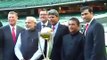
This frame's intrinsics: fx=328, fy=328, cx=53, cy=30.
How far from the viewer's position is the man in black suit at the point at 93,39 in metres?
4.36

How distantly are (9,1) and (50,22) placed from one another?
2177 cm

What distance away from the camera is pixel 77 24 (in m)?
4.65

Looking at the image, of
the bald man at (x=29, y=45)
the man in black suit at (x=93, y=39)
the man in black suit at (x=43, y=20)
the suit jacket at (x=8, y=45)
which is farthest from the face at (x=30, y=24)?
the man in black suit at (x=93, y=39)

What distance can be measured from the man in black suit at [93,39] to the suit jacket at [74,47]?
191 millimetres

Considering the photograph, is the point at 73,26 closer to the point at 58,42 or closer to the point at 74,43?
the point at 74,43

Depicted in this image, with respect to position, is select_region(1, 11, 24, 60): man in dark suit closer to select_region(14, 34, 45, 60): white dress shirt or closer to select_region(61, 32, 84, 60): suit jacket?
select_region(14, 34, 45, 60): white dress shirt

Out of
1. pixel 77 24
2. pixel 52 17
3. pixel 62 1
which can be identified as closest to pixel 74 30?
pixel 77 24

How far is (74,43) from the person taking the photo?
4684 mm

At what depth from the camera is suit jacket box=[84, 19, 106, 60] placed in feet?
14.3

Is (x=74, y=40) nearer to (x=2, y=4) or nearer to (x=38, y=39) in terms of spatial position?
(x=38, y=39)

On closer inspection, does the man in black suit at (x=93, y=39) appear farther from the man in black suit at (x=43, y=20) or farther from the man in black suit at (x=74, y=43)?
the man in black suit at (x=43, y=20)

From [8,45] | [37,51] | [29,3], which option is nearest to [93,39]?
[37,51]

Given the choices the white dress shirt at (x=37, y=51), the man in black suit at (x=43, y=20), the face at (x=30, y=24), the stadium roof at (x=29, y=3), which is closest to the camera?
the white dress shirt at (x=37, y=51)

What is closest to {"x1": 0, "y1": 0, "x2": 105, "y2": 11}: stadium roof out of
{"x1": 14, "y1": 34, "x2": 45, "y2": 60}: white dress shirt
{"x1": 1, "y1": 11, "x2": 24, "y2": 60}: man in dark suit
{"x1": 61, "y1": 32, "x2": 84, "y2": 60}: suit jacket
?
{"x1": 1, "y1": 11, "x2": 24, "y2": 60}: man in dark suit
